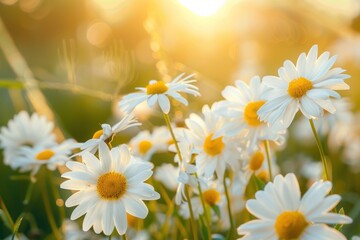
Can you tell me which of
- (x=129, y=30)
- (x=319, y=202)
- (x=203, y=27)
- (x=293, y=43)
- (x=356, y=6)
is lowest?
(x=319, y=202)

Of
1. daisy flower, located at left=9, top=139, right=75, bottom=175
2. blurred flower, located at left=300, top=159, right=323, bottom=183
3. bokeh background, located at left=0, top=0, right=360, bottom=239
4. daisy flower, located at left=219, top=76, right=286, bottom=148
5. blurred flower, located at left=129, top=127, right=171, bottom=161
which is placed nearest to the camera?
daisy flower, located at left=219, top=76, right=286, bottom=148

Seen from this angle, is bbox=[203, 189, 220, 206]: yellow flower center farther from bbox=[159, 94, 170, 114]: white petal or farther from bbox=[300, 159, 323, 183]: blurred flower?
bbox=[300, 159, 323, 183]: blurred flower

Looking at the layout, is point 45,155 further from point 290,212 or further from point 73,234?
point 290,212

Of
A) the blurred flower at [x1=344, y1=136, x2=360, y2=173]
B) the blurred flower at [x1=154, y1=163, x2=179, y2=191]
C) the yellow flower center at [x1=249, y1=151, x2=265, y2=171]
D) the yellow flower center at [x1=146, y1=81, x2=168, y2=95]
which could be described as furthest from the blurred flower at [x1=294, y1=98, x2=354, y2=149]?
the yellow flower center at [x1=146, y1=81, x2=168, y2=95]

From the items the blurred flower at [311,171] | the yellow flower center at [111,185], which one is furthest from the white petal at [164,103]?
the blurred flower at [311,171]

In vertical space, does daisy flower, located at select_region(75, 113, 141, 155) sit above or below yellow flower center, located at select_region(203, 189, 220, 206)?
above

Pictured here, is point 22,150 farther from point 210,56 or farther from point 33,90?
point 210,56

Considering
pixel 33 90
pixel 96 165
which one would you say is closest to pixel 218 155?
pixel 96 165

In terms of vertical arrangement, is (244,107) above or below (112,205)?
above
